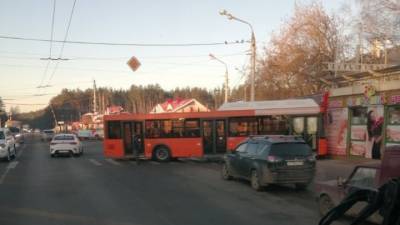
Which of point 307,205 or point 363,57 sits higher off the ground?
point 363,57

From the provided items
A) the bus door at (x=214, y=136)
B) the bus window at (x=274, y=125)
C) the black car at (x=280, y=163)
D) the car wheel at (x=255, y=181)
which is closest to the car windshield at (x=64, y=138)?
the bus door at (x=214, y=136)

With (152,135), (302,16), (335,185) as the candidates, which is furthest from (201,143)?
(302,16)

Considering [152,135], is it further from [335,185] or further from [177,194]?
[335,185]

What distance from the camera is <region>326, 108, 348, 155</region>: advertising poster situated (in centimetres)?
2645

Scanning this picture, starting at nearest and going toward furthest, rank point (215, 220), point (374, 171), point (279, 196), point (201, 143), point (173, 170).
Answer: point (374, 171) < point (215, 220) < point (279, 196) < point (173, 170) < point (201, 143)

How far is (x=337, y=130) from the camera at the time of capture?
27.1 meters

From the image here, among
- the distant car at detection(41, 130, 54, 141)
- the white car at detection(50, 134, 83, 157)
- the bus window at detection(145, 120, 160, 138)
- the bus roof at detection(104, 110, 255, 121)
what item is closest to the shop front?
the bus roof at detection(104, 110, 255, 121)

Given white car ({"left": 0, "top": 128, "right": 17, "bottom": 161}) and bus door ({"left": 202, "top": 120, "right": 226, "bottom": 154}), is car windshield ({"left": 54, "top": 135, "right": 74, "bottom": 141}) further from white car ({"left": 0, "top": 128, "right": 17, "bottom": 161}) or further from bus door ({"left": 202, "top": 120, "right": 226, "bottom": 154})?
bus door ({"left": 202, "top": 120, "right": 226, "bottom": 154})

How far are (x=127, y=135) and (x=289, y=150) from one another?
13.8 metres

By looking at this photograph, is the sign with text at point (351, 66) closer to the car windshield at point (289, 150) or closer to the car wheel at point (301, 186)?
the car wheel at point (301, 186)

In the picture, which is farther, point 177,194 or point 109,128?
point 109,128

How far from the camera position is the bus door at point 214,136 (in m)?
26.0

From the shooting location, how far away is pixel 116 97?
148 metres

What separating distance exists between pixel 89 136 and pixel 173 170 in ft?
175
